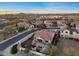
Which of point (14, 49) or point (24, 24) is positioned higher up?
point (24, 24)

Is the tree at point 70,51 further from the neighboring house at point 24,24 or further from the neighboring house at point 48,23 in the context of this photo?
the neighboring house at point 24,24

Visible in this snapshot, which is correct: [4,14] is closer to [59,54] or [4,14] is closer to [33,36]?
[33,36]

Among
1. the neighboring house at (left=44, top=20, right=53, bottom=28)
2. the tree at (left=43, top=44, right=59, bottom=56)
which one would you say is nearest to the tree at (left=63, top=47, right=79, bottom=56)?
the tree at (left=43, top=44, right=59, bottom=56)

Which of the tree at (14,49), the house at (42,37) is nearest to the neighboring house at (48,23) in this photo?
the house at (42,37)

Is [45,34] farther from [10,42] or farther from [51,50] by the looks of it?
[10,42]

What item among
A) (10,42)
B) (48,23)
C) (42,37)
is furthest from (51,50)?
(10,42)

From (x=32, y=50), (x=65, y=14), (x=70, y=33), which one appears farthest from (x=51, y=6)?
(x=32, y=50)
